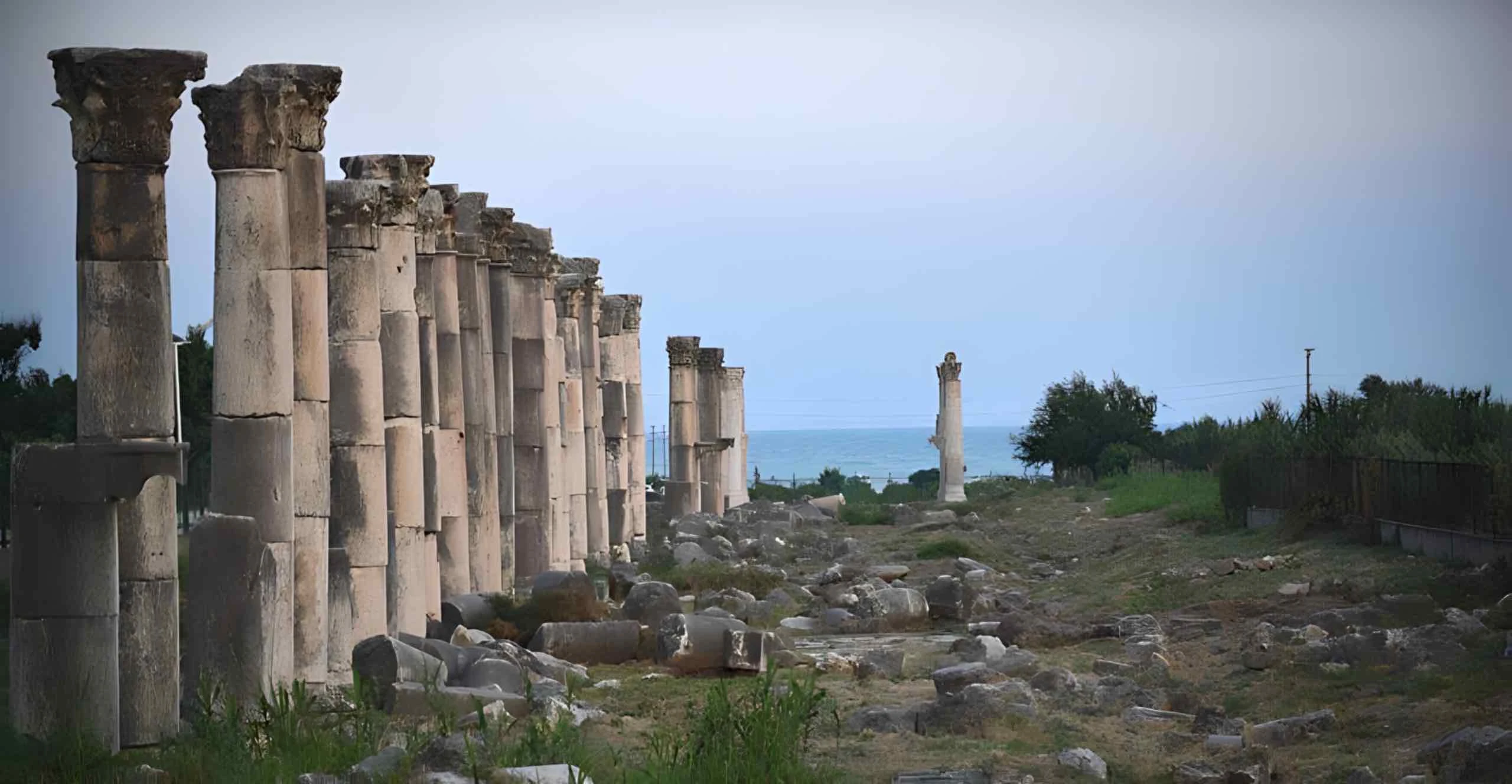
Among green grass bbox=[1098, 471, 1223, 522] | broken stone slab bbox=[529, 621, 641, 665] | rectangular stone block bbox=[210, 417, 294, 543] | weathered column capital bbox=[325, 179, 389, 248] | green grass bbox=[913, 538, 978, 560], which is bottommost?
broken stone slab bbox=[529, 621, 641, 665]

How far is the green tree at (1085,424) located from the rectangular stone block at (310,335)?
50.1 m

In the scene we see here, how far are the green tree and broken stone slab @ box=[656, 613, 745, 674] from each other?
45880 millimetres

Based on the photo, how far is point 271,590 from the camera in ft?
51.4

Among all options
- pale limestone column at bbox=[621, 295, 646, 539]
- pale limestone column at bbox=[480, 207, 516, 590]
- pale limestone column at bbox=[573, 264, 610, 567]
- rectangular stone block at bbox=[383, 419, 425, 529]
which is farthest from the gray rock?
pale limestone column at bbox=[621, 295, 646, 539]

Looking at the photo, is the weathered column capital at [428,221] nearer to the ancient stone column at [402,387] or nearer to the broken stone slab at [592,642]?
the ancient stone column at [402,387]

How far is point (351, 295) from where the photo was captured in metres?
19.0

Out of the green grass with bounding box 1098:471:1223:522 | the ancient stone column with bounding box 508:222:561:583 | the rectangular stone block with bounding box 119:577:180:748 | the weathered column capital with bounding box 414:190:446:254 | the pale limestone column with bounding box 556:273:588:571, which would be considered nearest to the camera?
the rectangular stone block with bounding box 119:577:180:748

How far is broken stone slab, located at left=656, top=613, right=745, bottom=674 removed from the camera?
66.0 ft

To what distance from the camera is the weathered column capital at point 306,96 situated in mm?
16203

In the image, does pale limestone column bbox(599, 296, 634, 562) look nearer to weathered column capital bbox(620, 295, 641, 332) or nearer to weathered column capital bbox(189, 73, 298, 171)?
weathered column capital bbox(620, 295, 641, 332)

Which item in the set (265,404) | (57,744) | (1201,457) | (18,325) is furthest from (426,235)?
(1201,457)

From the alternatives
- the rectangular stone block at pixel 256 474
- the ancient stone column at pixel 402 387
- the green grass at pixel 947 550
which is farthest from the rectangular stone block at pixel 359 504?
the green grass at pixel 947 550

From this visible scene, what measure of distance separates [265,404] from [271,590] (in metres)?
1.45

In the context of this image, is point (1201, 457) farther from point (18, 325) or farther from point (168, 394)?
point (168, 394)
